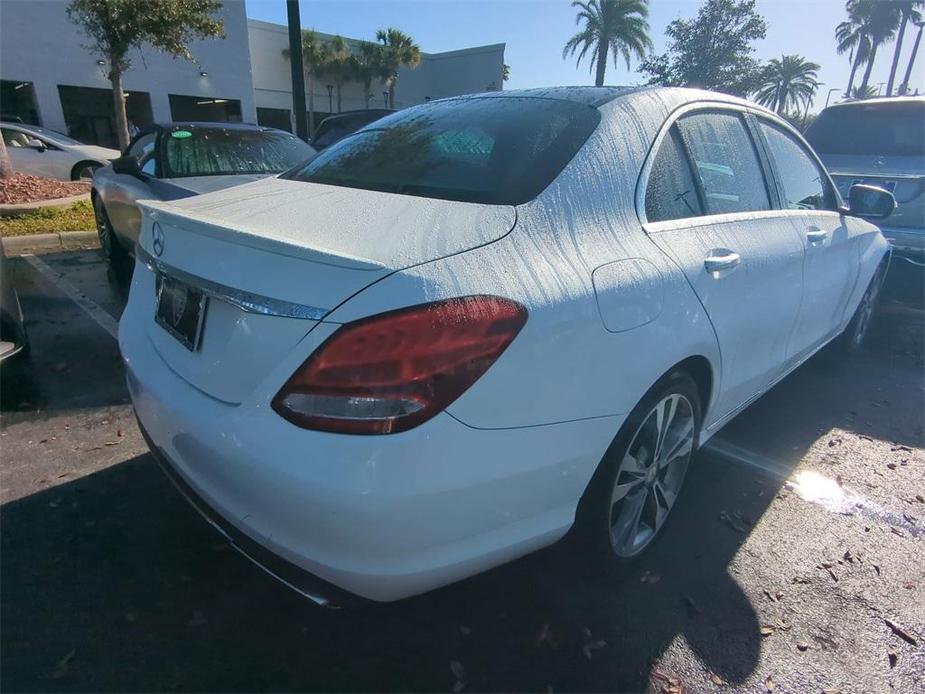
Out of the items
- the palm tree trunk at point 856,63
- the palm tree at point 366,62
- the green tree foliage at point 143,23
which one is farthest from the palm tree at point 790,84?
the green tree foliage at point 143,23

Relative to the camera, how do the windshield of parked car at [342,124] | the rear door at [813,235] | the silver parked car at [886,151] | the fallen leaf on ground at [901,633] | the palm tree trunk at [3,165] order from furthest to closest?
the windshield of parked car at [342,124] < the palm tree trunk at [3,165] < the silver parked car at [886,151] < the rear door at [813,235] < the fallen leaf on ground at [901,633]

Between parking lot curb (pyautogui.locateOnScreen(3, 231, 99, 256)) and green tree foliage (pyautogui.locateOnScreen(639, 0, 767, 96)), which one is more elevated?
green tree foliage (pyautogui.locateOnScreen(639, 0, 767, 96))

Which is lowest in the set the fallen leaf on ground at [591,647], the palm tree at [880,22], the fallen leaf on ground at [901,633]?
the fallen leaf on ground at [901,633]

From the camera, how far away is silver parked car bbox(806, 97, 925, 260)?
5.57 meters

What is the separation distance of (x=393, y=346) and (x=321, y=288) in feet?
0.78

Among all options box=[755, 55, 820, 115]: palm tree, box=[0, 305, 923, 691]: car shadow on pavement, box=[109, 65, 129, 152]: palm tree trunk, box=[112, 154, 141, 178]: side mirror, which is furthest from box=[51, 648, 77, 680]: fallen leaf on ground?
box=[755, 55, 820, 115]: palm tree

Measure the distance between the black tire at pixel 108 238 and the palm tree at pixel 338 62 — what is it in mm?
35692

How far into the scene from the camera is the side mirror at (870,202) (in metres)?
3.84

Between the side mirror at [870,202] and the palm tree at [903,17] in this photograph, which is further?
the palm tree at [903,17]

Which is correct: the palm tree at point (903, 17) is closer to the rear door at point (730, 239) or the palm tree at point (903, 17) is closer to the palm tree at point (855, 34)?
the palm tree at point (855, 34)

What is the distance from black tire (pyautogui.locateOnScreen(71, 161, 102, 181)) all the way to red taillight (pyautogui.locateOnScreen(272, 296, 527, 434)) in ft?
49.7

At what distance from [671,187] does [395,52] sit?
41917 mm

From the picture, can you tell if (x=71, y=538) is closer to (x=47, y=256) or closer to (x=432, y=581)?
(x=432, y=581)

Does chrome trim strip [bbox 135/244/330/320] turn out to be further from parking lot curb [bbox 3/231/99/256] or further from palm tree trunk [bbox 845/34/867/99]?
palm tree trunk [bbox 845/34/867/99]
